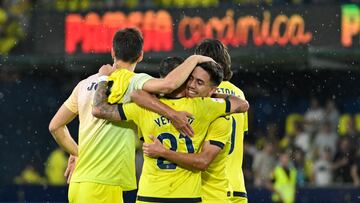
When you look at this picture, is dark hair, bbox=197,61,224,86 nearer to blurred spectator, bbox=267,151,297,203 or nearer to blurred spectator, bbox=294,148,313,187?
blurred spectator, bbox=267,151,297,203

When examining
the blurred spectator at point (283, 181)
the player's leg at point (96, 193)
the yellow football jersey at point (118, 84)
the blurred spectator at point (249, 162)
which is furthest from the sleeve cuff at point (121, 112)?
the blurred spectator at point (249, 162)

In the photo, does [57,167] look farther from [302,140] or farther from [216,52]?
[216,52]

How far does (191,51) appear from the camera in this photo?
53.6 ft

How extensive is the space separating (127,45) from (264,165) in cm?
1029

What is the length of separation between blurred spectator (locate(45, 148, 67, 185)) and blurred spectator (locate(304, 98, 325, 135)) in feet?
14.5

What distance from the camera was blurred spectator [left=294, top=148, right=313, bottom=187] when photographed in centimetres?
1610

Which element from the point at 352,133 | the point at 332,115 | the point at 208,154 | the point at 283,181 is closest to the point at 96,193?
Result: the point at 208,154

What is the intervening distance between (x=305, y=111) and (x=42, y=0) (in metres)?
5.36

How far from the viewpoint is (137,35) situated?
6562 mm

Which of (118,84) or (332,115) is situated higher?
(118,84)

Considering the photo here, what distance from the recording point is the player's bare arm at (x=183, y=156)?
20.0ft

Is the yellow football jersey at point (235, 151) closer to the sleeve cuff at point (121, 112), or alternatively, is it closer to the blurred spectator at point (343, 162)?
the sleeve cuff at point (121, 112)

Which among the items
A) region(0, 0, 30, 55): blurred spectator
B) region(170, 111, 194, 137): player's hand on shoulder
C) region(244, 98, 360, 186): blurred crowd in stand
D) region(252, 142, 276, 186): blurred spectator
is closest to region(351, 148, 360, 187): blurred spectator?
region(244, 98, 360, 186): blurred crowd in stand

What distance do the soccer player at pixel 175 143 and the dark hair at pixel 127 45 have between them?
1.49 ft
